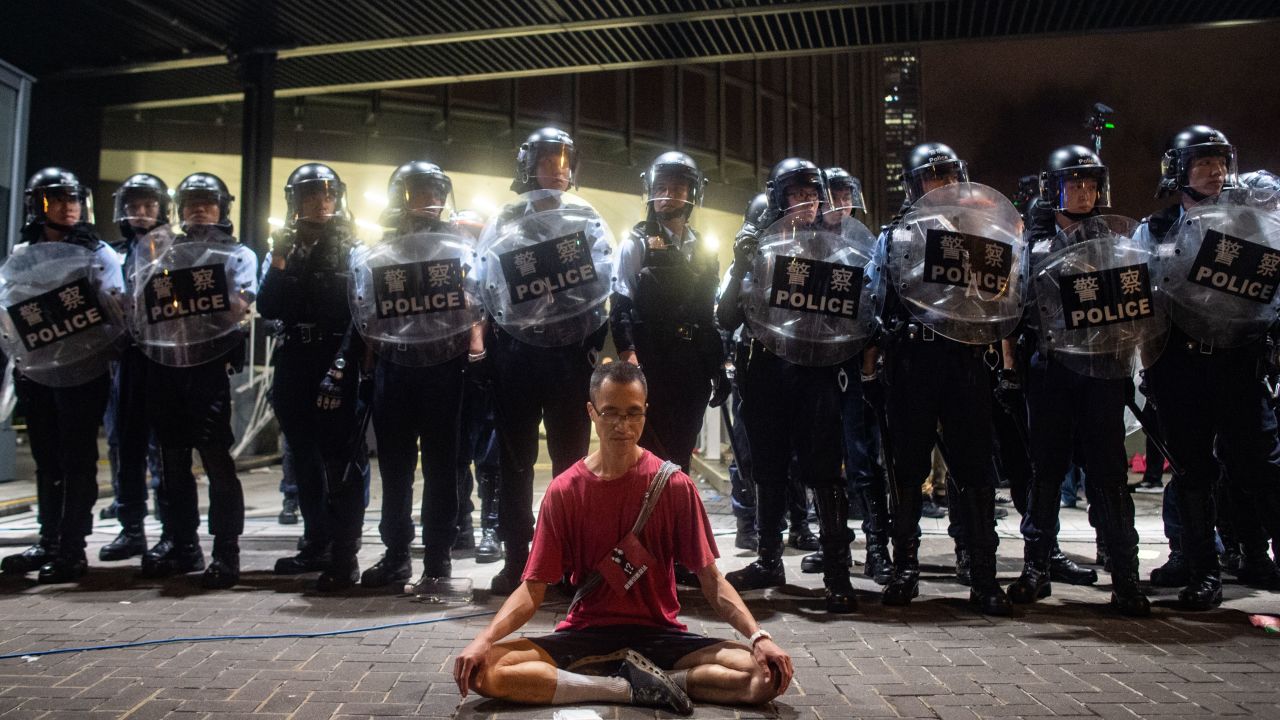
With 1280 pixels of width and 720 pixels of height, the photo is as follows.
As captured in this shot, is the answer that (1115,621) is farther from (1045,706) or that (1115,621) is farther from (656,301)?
(656,301)

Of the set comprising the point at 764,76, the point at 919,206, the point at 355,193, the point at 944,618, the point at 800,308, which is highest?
the point at 764,76

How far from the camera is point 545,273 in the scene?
15.7 ft

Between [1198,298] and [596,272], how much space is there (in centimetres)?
300

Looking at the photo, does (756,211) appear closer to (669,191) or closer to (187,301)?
(669,191)

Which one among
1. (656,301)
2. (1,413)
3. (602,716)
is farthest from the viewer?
(1,413)

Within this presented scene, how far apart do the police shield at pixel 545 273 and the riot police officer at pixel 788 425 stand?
2.36ft

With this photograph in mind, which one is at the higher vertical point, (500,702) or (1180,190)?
(1180,190)

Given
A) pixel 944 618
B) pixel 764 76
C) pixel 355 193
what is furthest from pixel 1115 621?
pixel 764 76

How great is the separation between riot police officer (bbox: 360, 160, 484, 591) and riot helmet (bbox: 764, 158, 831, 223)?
1687 mm

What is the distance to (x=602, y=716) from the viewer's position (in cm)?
313

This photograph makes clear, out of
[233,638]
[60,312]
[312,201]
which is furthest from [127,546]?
[312,201]

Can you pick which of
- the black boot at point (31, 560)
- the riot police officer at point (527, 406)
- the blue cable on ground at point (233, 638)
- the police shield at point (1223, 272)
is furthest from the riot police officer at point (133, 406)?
the police shield at point (1223, 272)

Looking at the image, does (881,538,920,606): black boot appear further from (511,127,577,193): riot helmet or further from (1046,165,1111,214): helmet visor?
(511,127,577,193): riot helmet

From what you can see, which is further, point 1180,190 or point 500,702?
point 1180,190
